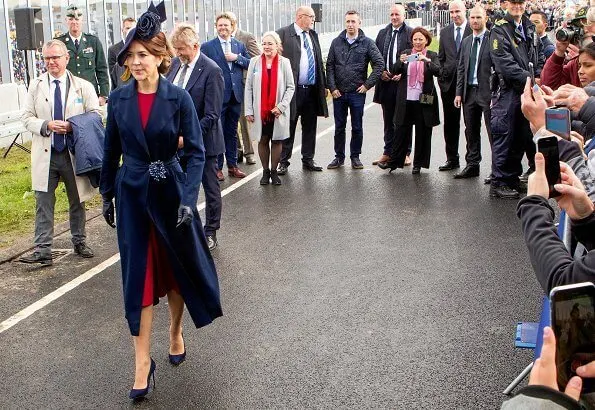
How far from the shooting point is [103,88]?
47.0 feet

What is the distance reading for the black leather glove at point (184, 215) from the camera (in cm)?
527

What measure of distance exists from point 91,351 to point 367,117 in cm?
1341

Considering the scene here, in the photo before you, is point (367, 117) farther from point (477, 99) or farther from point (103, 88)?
point (477, 99)

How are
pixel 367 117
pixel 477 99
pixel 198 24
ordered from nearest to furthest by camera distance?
1. pixel 477 99
2. pixel 367 117
3. pixel 198 24

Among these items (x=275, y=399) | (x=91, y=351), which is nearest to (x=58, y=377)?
(x=91, y=351)

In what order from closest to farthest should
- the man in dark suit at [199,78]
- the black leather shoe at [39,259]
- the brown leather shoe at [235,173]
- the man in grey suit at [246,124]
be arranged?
the man in dark suit at [199,78], the black leather shoe at [39,259], the brown leather shoe at [235,173], the man in grey suit at [246,124]

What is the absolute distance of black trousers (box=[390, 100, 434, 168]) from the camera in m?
12.1

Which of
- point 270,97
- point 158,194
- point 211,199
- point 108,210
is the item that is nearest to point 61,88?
point 211,199

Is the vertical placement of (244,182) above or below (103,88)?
below

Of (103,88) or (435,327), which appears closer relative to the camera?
(435,327)

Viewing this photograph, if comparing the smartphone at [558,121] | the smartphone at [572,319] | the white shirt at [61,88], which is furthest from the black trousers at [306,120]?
the smartphone at [572,319]

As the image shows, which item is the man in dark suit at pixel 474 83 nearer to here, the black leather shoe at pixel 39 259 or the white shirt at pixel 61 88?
the white shirt at pixel 61 88

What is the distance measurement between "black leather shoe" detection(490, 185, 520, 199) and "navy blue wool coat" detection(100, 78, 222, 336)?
226 inches

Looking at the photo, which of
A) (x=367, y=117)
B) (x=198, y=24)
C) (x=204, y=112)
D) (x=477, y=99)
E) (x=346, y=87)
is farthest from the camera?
(x=198, y=24)
